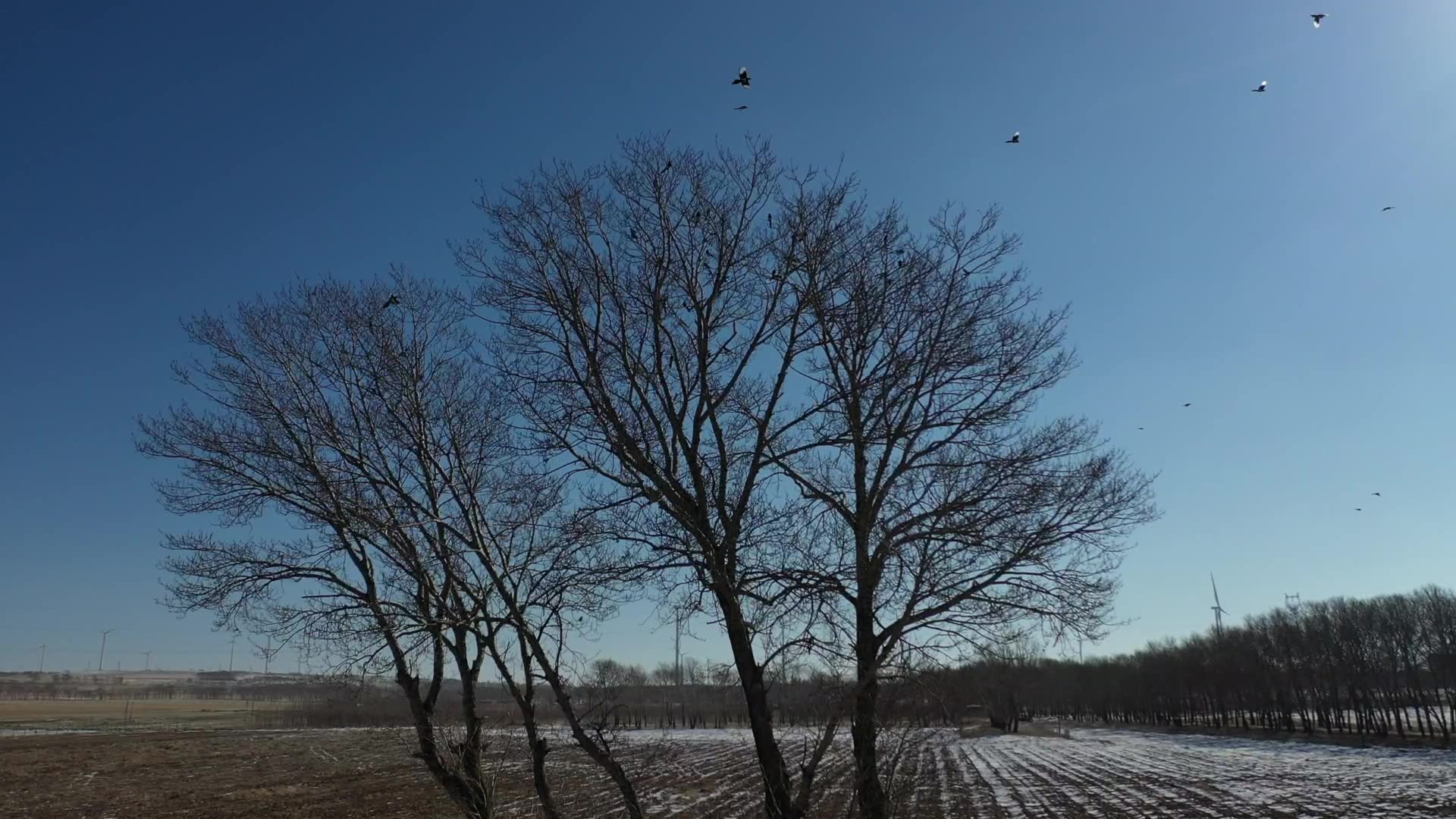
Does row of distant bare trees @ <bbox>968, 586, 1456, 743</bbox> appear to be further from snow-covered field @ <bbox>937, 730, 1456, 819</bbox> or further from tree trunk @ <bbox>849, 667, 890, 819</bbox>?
tree trunk @ <bbox>849, 667, 890, 819</bbox>

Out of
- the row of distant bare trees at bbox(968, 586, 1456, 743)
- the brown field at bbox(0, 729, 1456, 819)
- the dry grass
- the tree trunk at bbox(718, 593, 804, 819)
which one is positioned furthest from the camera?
the row of distant bare trees at bbox(968, 586, 1456, 743)

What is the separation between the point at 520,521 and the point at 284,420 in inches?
198

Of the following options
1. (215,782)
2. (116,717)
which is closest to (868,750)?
(215,782)

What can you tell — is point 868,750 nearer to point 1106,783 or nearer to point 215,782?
point 1106,783

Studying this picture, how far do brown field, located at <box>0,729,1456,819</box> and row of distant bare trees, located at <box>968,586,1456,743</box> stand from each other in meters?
18.1

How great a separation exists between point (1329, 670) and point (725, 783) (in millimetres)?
64394

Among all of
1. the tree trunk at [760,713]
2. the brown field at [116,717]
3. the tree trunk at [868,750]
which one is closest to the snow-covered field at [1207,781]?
the tree trunk at [868,750]

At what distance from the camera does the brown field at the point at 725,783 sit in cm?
2430

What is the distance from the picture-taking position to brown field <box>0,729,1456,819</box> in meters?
24.3

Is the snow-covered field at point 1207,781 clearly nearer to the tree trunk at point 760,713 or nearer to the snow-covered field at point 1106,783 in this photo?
the snow-covered field at point 1106,783

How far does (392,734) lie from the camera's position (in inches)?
478

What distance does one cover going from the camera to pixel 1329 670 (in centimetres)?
7188

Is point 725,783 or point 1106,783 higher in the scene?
point 725,783

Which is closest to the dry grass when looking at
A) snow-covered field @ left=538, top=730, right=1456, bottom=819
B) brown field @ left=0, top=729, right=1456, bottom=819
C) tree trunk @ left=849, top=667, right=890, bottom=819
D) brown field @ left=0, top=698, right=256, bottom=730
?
brown field @ left=0, top=729, right=1456, bottom=819
